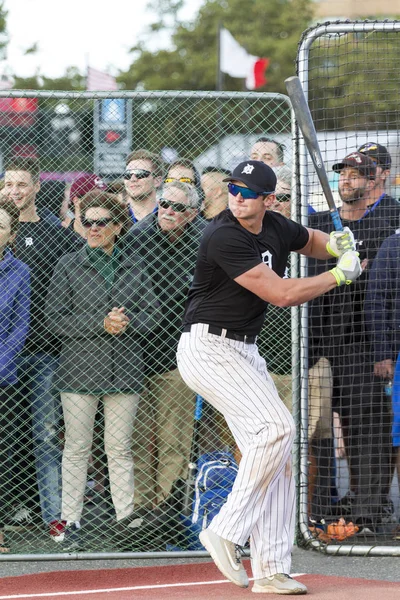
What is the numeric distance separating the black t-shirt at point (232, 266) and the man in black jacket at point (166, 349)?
901 mm

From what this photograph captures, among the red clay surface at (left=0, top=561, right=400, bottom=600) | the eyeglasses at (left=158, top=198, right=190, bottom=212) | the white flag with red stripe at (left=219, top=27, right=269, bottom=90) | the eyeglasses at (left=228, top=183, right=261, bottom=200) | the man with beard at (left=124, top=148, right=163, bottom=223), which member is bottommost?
the red clay surface at (left=0, top=561, right=400, bottom=600)

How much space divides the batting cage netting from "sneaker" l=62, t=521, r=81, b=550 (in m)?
1.36

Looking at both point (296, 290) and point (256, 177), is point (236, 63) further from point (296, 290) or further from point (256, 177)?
point (296, 290)

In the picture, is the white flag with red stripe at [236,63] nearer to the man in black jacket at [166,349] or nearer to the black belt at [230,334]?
the man in black jacket at [166,349]

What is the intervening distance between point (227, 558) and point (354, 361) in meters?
1.81

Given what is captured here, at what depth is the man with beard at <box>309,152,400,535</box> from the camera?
6156mm

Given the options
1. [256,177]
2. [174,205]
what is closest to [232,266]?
[256,177]

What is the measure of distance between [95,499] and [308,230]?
2.28 m

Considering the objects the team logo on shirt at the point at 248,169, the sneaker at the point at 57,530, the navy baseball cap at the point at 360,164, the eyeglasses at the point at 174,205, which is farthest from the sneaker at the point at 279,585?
the navy baseball cap at the point at 360,164

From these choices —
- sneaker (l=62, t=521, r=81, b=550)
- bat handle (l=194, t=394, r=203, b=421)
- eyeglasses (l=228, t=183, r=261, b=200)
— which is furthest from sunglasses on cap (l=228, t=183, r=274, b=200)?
sneaker (l=62, t=521, r=81, b=550)

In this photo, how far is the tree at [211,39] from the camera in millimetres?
28000

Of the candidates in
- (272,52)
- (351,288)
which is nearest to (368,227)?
(351,288)

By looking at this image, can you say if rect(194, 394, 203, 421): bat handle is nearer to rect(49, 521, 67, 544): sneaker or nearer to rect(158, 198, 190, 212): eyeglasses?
rect(49, 521, 67, 544): sneaker

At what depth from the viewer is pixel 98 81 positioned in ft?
43.2
